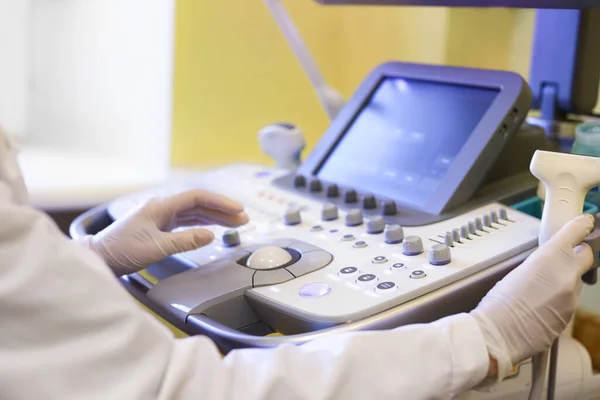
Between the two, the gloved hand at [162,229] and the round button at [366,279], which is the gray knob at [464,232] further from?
the gloved hand at [162,229]

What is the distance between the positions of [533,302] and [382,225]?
0.71 ft

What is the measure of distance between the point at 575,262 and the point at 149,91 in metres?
1.05

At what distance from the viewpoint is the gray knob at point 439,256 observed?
2.29 ft

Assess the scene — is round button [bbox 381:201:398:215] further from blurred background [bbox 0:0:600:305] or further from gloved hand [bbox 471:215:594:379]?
blurred background [bbox 0:0:600:305]

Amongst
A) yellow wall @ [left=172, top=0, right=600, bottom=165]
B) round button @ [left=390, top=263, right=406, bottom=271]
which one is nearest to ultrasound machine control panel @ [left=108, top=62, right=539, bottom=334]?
round button @ [left=390, top=263, right=406, bottom=271]

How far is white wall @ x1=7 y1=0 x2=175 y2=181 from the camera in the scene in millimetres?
1462

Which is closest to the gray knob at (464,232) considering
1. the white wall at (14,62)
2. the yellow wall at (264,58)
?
the yellow wall at (264,58)

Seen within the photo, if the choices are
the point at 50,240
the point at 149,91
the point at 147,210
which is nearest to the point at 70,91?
the point at 149,91

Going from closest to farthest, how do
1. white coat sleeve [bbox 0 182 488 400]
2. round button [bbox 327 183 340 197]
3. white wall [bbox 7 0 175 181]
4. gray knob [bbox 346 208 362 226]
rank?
1. white coat sleeve [bbox 0 182 488 400]
2. gray knob [bbox 346 208 362 226]
3. round button [bbox 327 183 340 197]
4. white wall [bbox 7 0 175 181]

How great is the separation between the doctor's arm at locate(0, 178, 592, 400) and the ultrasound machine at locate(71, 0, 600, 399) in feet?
0.15

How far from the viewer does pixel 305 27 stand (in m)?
1.55

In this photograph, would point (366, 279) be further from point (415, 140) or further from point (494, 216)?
point (415, 140)

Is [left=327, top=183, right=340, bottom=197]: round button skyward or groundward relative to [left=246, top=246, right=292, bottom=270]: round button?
skyward

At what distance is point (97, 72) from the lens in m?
1.51
